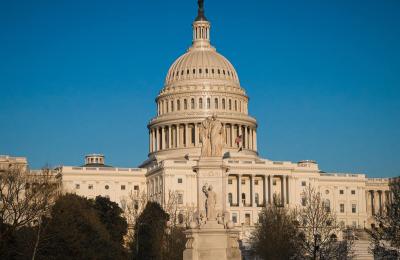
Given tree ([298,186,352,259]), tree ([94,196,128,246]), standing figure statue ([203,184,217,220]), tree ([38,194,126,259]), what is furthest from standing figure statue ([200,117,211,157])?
tree ([94,196,128,246])

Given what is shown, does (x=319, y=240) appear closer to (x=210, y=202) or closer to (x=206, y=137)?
(x=206, y=137)

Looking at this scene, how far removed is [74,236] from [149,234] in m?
23.8

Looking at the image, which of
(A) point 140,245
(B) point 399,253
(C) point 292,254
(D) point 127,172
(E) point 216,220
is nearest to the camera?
(E) point 216,220

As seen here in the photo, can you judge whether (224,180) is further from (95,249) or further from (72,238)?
(95,249)

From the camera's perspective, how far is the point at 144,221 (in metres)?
122

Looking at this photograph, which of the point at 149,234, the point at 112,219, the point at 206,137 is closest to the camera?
the point at 206,137

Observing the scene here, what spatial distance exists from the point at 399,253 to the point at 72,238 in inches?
1203

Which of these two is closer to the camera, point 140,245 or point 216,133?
point 216,133

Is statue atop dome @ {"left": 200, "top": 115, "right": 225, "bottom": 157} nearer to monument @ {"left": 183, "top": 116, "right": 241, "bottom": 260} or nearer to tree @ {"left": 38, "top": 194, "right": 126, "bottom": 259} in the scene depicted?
monument @ {"left": 183, "top": 116, "right": 241, "bottom": 260}

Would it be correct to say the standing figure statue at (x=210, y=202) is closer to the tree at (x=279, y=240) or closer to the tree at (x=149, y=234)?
the tree at (x=279, y=240)

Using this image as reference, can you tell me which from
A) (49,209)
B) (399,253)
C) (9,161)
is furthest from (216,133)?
(9,161)

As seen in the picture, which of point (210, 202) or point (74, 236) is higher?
point (210, 202)

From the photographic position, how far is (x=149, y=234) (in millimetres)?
117688

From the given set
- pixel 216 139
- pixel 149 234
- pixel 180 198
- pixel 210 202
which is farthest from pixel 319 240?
pixel 180 198
